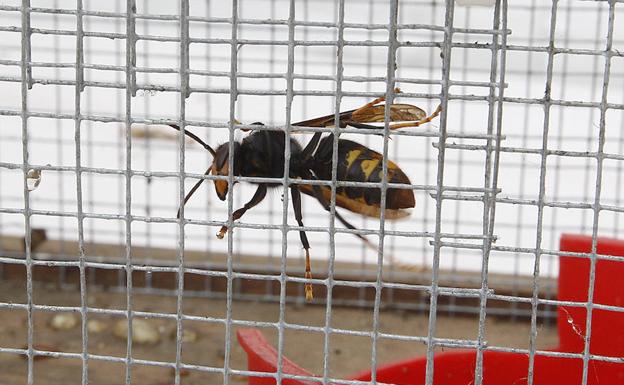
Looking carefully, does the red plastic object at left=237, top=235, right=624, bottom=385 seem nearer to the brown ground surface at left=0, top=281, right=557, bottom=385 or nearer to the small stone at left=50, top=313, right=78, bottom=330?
the brown ground surface at left=0, top=281, right=557, bottom=385

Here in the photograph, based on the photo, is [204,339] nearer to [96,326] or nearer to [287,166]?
[96,326]

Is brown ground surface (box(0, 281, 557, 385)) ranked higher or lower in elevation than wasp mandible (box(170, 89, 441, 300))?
lower

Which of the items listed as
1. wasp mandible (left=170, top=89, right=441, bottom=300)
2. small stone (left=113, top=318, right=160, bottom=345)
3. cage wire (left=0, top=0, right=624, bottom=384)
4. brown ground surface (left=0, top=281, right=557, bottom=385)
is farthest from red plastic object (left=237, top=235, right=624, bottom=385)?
small stone (left=113, top=318, right=160, bottom=345)

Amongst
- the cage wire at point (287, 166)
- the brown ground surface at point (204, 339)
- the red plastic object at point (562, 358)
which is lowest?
the brown ground surface at point (204, 339)

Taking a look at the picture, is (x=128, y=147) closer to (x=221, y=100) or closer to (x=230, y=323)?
(x=230, y=323)

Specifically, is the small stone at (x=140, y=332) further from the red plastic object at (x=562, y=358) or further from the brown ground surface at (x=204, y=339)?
the red plastic object at (x=562, y=358)

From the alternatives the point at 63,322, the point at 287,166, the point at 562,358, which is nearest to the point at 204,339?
the point at 63,322

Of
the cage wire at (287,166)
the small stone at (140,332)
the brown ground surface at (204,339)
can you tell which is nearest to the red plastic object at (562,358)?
the cage wire at (287,166)
